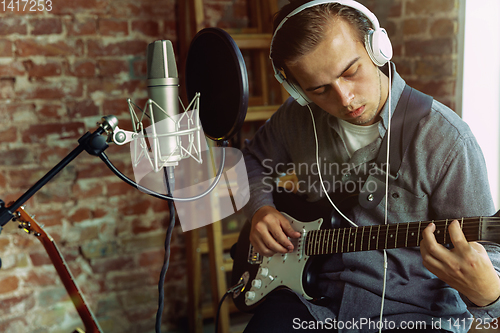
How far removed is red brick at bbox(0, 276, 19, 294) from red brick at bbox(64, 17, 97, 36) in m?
1.00

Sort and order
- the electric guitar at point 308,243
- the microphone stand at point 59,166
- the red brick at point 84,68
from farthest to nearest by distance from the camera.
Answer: the red brick at point 84,68 → the electric guitar at point 308,243 → the microphone stand at point 59,166

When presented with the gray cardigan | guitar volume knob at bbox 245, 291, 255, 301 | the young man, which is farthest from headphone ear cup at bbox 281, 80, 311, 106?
guitar volume knob at bbox 245, 291, 255, 301

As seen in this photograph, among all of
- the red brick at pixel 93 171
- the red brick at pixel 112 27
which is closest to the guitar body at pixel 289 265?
the red brick at pixel 93 171

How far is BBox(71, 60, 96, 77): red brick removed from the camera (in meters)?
1.63

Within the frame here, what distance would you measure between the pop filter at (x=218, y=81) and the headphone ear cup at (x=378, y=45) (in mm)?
376

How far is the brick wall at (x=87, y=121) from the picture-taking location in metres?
1.57

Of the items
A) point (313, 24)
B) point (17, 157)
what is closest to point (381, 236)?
point (313, 24)

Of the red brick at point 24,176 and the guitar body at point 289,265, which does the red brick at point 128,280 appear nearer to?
the red brick at point 24,176

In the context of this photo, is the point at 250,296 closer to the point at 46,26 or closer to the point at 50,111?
the point at 50,111

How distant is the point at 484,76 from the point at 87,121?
1532 millimetres

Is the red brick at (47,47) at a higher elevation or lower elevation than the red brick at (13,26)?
lower

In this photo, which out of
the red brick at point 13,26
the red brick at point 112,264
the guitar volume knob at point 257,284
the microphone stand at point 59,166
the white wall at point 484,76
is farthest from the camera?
the red brick at point 112,264

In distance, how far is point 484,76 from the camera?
4.81ft

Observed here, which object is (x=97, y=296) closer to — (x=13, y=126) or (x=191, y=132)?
(x=13, y=126)
